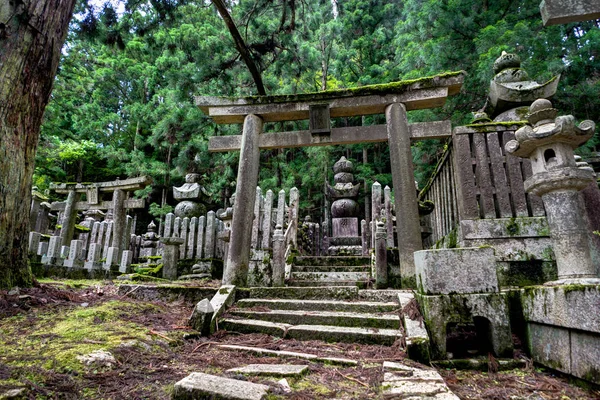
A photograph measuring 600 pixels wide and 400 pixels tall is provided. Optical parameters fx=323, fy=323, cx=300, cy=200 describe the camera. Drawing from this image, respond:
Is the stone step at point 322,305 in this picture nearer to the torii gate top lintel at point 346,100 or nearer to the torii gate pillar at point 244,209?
the torii gate pillar at point 244,209

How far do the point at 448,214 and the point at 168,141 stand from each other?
544 inches

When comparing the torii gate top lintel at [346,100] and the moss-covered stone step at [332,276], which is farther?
the moss-covered stone step at [332,276]

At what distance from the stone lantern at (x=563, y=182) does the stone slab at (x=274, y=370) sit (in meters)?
→ 2.35

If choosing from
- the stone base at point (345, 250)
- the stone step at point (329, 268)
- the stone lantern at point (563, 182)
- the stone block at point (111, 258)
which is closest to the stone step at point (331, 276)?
the stone step at point (329, 268)

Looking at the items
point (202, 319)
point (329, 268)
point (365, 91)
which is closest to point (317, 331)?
point (202, 319)

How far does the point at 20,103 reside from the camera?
4230 millimetres

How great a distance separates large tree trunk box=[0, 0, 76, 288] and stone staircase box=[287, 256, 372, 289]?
4244mm

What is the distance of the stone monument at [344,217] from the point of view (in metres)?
11.6

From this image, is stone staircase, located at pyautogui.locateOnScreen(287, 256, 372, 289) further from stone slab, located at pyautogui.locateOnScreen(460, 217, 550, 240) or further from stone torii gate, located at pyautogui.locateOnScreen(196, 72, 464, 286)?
stone slab, located at pyautogui.locateOnScreen(460, 217, 550, 240)

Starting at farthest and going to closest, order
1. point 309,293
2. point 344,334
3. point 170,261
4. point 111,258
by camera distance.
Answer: point 111,258 < point 170,261 < point 309,293 < point 344,334

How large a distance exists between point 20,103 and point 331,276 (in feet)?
18.7

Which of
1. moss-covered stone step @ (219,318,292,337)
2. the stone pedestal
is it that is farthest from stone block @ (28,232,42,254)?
moss-covered stone step @ (219,318,292,337)

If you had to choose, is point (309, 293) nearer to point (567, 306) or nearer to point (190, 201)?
point (567, 306)

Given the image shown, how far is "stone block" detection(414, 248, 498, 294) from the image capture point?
9.97ft
